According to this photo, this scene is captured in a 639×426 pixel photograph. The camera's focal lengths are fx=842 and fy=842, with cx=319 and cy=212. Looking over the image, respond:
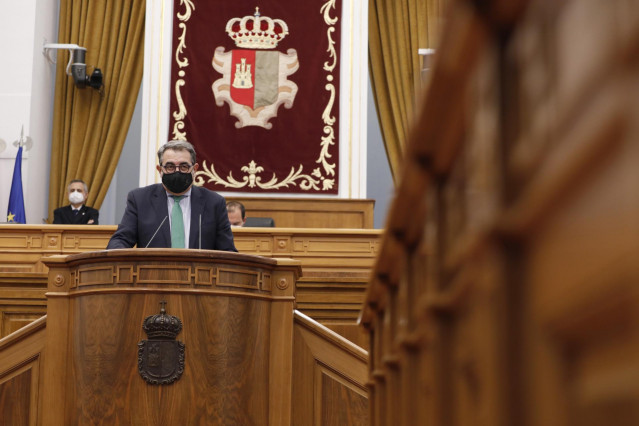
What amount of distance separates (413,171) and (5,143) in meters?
8.13

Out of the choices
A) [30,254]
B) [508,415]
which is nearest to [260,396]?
[508,415]

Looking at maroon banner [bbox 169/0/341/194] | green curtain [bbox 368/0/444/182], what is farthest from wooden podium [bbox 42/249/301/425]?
green curtain [bbox 368/0/444/182]

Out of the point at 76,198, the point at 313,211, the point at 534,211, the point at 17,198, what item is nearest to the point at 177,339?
the point at 534,211

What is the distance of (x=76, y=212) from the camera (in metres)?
7.57

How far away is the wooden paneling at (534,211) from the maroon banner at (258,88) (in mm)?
7789

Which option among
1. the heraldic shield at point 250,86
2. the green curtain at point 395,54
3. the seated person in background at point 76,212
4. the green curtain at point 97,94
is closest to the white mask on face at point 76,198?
the seated person in background at point 76,212

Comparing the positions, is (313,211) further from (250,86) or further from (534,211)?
(534,211)

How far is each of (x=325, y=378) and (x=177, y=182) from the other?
3.55 feet

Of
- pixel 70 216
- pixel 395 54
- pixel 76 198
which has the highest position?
pixel 395 54

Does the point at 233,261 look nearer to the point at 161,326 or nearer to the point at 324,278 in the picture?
the point at 161,326

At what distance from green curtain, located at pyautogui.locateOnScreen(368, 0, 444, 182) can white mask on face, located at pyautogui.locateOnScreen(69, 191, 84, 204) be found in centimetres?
348

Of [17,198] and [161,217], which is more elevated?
[17,198]

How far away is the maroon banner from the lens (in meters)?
8.79

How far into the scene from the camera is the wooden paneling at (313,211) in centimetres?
803
